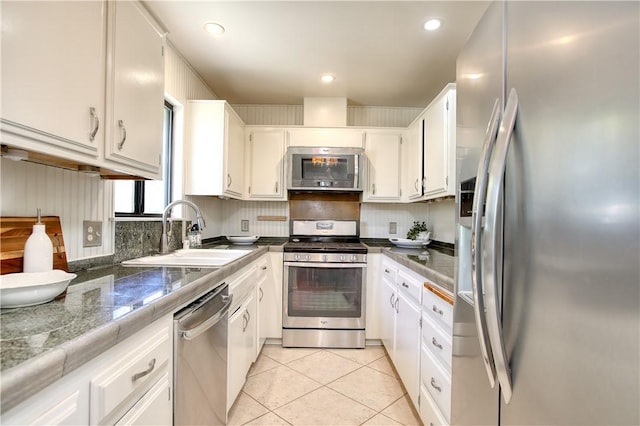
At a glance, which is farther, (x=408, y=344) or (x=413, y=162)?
(x=413, y=162)

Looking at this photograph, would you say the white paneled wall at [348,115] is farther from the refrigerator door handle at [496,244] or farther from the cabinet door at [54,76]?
the refrigerator door handle at [496,244]

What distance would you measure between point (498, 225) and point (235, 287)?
4.79 feet

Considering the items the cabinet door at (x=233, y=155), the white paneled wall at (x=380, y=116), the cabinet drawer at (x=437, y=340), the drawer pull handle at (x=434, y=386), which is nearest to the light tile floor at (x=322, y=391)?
the drawer pull handle at (x=434, y=386)

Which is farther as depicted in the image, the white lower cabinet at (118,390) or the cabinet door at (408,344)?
the cabinet door at (408,344)

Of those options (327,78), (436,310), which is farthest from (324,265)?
(327,78)

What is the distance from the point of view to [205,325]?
1.17 meters

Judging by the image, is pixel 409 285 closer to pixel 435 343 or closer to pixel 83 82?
pixel 435 343

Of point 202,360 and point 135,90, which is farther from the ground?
point 135,90

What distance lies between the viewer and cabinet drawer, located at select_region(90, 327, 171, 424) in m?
0.67

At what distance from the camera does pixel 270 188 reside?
309 centimetres

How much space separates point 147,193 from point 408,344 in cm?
207

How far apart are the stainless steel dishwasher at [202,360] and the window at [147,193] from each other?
0.92 metres

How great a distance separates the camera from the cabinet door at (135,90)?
1.16m

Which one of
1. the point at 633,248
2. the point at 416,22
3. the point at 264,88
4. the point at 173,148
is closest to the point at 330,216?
the point at 264,88
